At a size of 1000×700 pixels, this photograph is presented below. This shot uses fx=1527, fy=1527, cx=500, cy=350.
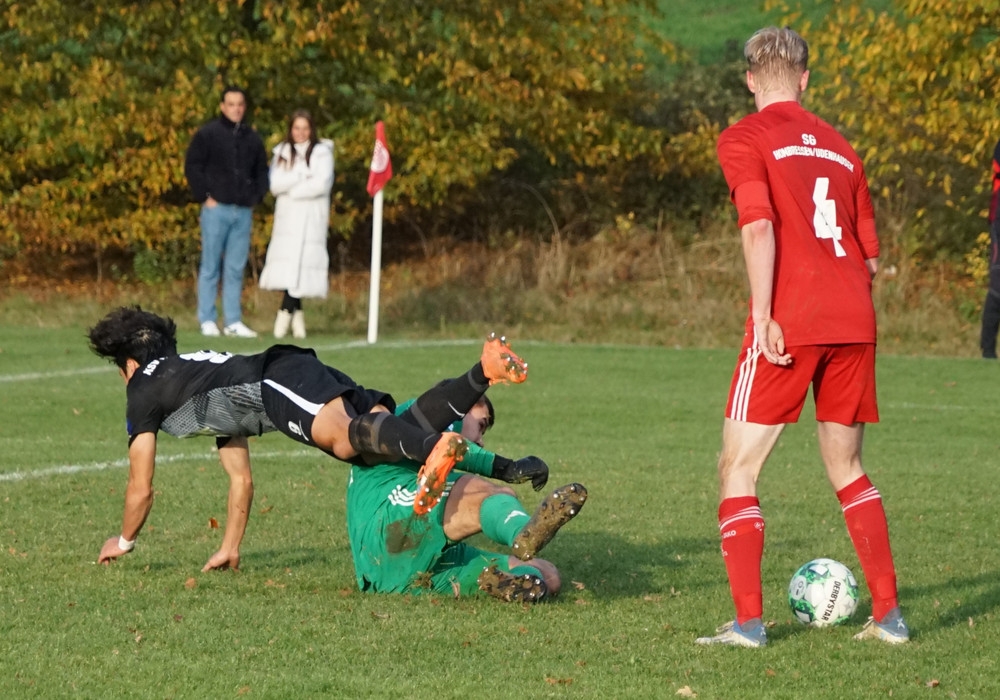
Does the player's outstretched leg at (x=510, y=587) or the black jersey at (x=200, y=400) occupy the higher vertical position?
the black jersey at (x=200, y=400)

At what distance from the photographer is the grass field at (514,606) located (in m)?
4.66

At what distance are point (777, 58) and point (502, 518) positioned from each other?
194 centimetres

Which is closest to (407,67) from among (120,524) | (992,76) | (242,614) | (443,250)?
(443,250)

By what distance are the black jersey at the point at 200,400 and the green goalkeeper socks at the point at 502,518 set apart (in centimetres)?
103

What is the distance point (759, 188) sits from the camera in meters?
4.87

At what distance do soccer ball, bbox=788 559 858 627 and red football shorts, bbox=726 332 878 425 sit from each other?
2.02 ft

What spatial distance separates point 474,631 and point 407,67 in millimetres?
16773

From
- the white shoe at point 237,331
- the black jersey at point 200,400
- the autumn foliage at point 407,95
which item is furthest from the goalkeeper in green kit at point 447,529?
the autumn foliage at point 407,95

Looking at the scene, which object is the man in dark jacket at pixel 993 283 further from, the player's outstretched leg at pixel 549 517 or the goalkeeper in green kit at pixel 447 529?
the player's outstretched leg at pixel 549 517

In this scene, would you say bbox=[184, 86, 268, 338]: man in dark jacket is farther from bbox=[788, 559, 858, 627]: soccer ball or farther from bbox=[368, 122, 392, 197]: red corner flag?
bbox=[788, 559, 858, 627]: soccer ball

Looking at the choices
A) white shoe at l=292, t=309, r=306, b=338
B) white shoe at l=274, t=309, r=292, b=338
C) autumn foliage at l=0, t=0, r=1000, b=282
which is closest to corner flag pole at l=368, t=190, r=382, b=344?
white shoe at l=292, t=309, r=306, b=338

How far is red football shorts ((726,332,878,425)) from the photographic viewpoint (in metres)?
4.93

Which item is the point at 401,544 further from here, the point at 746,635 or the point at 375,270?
the point at 375,270

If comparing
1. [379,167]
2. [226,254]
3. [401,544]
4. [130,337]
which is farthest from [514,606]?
[379,167]
